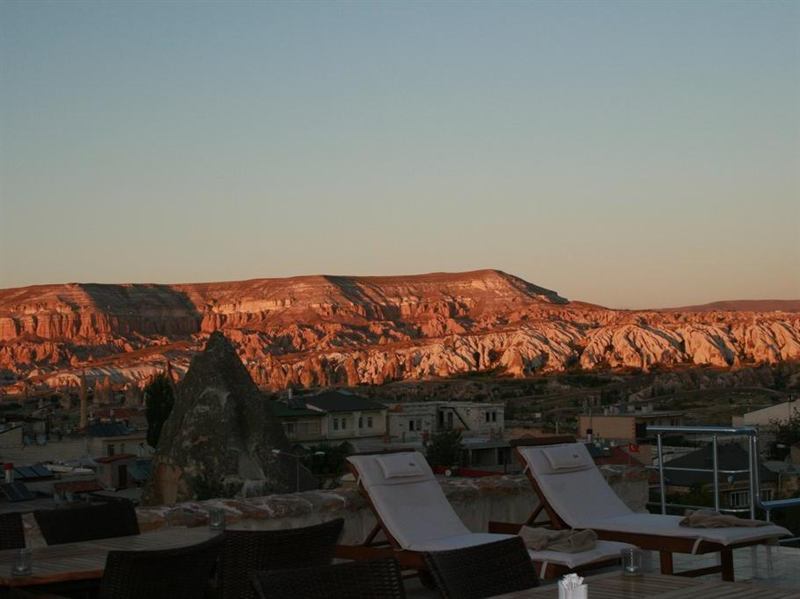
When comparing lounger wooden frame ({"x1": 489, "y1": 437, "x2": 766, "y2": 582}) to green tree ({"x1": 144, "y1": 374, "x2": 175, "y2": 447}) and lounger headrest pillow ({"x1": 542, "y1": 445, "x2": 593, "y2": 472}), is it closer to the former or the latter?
lounger headrest pillow ({"x1": 542, "y1": 445, "x2": 593, "y2": 472})

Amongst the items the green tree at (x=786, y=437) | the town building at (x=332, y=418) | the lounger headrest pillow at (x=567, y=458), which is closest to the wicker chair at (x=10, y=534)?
the lounger headrest pillow at (x=567, y=458)

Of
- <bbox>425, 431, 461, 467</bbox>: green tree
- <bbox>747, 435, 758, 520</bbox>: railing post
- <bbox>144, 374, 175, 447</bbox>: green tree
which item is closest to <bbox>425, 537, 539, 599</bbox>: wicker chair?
<bbox>747, 435, 758, 520</bbox>: railing post

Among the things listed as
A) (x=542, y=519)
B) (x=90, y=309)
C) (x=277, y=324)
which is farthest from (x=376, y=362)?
(x=542, y=519)

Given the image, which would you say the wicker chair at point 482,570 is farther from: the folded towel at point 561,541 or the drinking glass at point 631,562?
the folded towel at point 561,541

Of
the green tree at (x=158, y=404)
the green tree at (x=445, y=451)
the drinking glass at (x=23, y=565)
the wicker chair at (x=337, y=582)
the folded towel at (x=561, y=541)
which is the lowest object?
the green tree at (x=445, y=451)

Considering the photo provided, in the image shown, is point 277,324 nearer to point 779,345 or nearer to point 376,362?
point 376,362
